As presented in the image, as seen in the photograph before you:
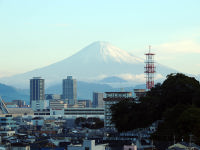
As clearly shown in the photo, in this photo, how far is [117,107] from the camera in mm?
64562

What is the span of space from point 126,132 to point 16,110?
102 metres

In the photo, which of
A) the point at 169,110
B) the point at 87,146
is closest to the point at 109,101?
the point at 169,110

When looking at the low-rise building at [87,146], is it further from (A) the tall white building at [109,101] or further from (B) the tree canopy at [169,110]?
(A) the tall white building at [109,101]

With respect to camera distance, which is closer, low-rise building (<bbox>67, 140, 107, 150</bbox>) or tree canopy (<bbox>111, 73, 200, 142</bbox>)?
low-rise building (<bbox>67, 140, 107, 150</bbox>)

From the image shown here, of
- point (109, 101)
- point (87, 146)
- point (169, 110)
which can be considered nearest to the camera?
point (87, 146)

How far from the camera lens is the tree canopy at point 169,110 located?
4612 centimetres

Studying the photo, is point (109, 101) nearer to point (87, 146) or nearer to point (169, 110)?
point (169, 110)

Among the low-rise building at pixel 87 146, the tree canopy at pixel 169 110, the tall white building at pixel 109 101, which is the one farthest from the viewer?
the tall white building at pixel 109 101

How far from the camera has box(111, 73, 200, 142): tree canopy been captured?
4612cm

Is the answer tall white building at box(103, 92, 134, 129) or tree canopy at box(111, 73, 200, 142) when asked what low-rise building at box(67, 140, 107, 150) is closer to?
tree canopy at box(111, 73, 200, 142)

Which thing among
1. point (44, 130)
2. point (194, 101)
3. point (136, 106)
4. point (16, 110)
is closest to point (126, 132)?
point (136, 106)

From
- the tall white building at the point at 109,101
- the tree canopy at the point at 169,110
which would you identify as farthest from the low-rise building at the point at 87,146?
the tall white building at the point at 109,101

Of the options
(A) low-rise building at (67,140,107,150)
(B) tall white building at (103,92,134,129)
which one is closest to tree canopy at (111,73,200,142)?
(A) low-rise building at (67,140,107,150)

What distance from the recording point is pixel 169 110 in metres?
50.9
